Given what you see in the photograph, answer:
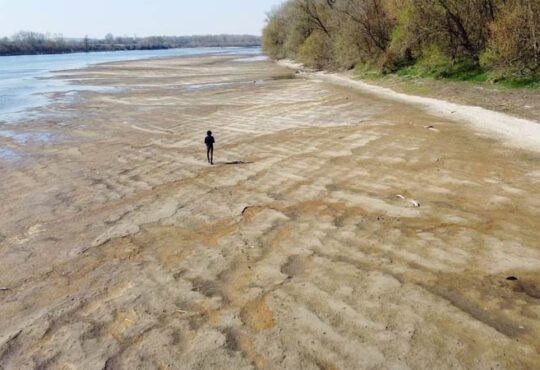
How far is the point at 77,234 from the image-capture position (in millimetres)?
10336

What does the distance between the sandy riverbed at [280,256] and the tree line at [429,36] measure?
13.0m

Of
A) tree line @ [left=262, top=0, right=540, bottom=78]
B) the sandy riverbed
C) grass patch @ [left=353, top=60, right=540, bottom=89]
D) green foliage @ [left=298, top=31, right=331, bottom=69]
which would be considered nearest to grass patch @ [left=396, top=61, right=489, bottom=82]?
grass patch @ [left=353, top=60, right=540, bottom=89]

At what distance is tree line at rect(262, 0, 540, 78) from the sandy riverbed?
1304 centimetres

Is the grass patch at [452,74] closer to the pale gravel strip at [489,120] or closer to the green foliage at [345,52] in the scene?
the green foliage at [345,52]

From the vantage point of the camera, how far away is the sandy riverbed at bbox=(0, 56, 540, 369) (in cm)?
587

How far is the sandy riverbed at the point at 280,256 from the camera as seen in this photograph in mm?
5871

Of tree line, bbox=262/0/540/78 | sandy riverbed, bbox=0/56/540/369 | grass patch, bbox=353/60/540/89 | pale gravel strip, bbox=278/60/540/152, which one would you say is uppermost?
tree line, bbox=262/0/540/78

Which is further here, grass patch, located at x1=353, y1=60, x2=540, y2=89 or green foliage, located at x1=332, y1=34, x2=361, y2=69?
green foliage, located at x1=332, y1=34, x2=361, y2=69

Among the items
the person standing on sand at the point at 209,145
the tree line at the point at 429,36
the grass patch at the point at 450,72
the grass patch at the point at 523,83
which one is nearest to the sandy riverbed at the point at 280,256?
the person standing on sand at the point at 209,145

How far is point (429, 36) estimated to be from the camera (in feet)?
115

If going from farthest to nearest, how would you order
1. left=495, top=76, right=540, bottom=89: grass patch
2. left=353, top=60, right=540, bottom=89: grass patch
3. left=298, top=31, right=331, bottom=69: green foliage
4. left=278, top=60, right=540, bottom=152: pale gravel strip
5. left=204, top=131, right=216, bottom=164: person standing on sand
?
left=298, top=31, right=331, bottom=69: green foliage, left=353, top=60, right=540, bottom=89: grass patch, left=495, top=76, right=540, bottom=89: grass patch, left=278, top=60, right=540, bottom=152: pale gravel strip, left=204, top=131, right=216, bottom=164: person standing on sand

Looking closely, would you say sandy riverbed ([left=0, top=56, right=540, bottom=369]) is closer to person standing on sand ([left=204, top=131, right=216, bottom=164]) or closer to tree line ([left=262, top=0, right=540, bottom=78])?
person standing on sand ([left=204, top=131, right=216, bottom=164])

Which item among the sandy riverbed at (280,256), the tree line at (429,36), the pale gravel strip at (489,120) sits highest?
the tree line at (429,36)

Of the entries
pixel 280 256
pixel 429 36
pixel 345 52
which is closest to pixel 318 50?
pixel 345 52
